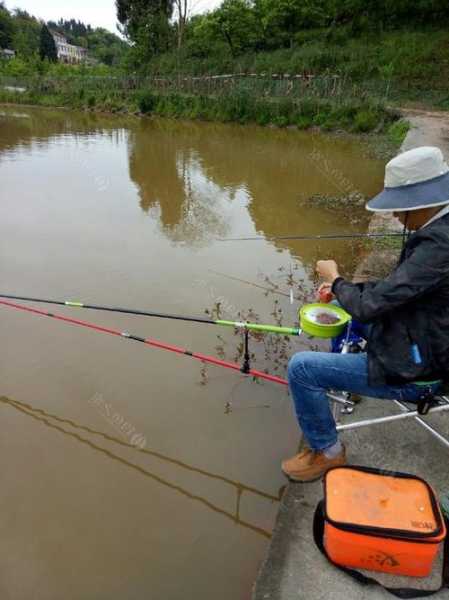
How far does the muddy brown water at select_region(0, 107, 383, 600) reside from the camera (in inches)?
90.2

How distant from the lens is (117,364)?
3742 mm

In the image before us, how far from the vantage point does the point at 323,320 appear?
2.43 metres

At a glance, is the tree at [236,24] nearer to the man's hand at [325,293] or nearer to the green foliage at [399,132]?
the green foliage at [399,132]

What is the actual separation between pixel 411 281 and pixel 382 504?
0.87 metres

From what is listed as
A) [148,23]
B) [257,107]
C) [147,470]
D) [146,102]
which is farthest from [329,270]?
[148,23]

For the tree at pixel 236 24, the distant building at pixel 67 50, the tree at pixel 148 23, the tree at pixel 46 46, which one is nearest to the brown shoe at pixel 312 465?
the tree at pixel 236 24

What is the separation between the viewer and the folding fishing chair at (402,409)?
6.57 feet

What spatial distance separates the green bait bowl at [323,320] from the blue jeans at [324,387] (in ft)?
0.74

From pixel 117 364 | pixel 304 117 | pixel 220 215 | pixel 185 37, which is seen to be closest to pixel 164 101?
pixel 304 117

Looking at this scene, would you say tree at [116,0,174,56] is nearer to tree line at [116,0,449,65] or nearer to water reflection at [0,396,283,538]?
tree line at [116,0,449,65]

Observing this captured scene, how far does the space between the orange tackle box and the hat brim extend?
1.10m

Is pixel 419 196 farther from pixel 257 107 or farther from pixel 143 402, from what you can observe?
pixel 257 107

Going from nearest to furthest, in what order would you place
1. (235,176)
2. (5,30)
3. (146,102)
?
(235,176), (146,102), (5,30)

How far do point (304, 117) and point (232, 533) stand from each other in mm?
17387
